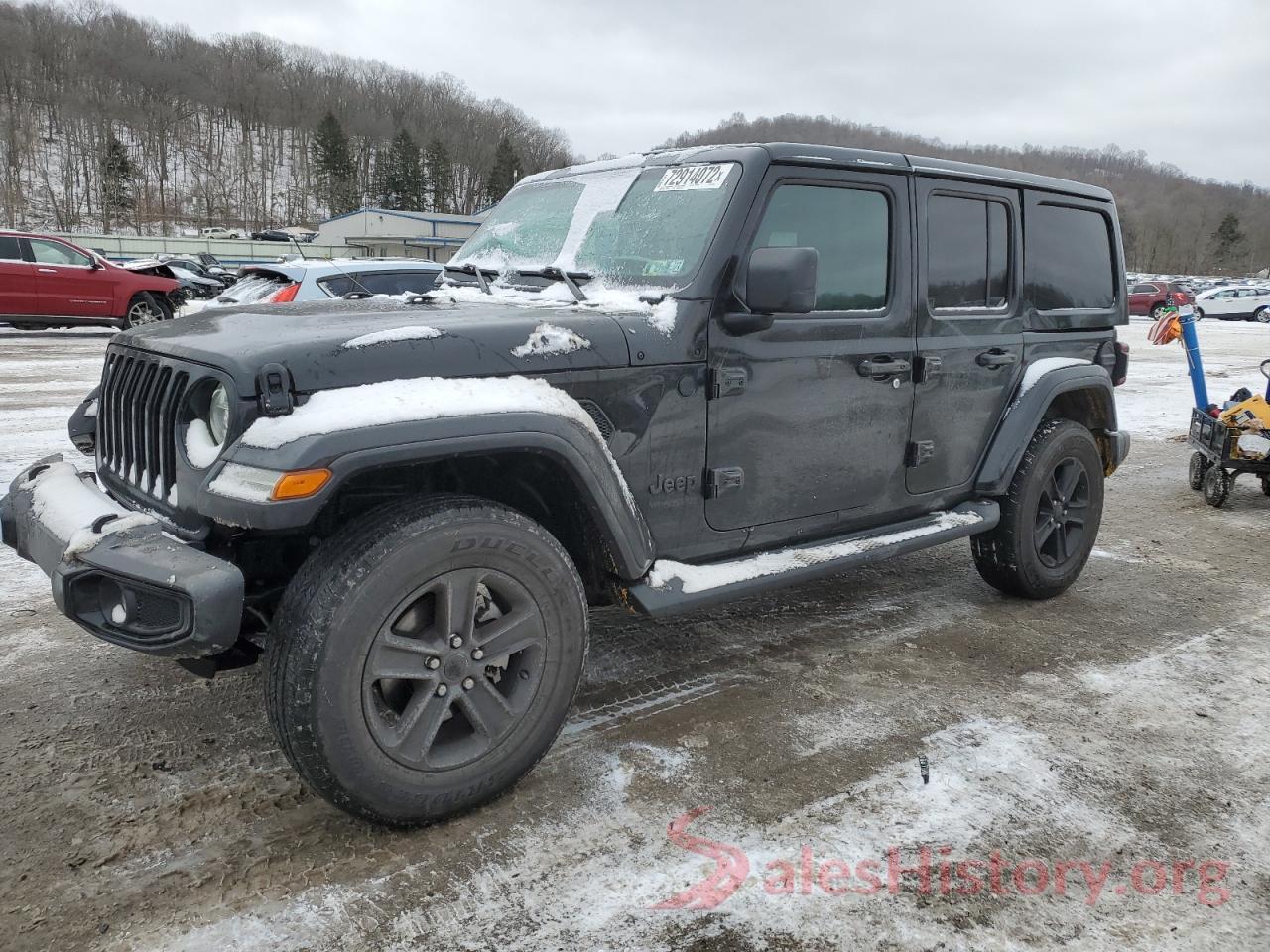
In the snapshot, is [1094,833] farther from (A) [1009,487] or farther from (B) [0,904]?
(B) [0,904]

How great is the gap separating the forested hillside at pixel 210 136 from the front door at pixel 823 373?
99.3m

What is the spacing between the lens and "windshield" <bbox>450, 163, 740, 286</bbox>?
3195 millimetres

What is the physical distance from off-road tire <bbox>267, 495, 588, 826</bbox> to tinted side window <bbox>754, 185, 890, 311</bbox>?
4.88 feet

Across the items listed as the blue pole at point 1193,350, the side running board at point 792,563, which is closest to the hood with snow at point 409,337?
the side running board at point 792,563

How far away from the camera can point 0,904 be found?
2.23 m

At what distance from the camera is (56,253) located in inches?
589

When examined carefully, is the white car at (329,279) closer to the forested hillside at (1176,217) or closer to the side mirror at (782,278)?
the side mirror at (782,278)

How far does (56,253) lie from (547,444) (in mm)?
15837

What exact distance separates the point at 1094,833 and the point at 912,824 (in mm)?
514

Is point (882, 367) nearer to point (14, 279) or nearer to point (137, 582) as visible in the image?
point (137, 582)

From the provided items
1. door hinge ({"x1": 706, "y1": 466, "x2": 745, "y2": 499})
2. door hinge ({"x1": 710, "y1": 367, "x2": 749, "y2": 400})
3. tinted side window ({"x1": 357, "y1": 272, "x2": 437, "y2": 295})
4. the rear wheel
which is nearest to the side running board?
door hinge ({"x1": 706, "y1": 466, "x2": 745, "y2": 499})

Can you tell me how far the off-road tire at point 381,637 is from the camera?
2297 mm

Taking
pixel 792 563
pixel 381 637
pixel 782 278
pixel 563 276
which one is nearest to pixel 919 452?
pixel 792 563

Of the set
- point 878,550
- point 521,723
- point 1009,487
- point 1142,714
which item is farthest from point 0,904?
point 1009,487
